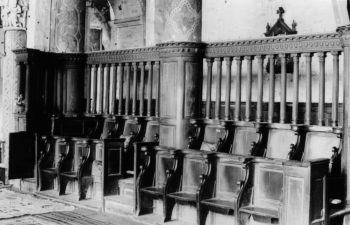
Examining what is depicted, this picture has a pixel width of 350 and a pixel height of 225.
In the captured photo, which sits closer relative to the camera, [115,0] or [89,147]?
[89,147]

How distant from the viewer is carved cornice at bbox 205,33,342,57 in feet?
16.5

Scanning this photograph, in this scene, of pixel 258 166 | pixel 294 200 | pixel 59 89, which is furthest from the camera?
pixel 59 89

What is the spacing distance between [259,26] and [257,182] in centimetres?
578

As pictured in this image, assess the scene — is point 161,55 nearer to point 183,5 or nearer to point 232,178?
point 183,5

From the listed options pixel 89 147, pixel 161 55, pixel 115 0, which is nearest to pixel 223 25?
pixel 115 0

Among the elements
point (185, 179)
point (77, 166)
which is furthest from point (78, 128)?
point (185, 179)

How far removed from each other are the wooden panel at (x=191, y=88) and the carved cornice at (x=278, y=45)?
0.26m

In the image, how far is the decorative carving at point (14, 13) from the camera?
818cm

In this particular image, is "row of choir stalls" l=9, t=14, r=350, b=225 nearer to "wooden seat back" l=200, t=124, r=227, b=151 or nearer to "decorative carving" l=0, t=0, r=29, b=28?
"wooden seat back" l=200, t=124, r=227, b=151

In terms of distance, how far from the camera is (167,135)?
20.1ft

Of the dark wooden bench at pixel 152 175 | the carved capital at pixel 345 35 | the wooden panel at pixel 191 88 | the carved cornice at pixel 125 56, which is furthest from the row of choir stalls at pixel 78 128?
the carved capital at pixel 345 35

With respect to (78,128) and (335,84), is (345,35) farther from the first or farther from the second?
(78,128)

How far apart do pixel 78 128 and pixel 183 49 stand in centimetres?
247

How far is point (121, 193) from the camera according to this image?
5973 mm
